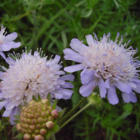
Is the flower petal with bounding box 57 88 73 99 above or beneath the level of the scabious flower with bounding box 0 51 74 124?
beneath

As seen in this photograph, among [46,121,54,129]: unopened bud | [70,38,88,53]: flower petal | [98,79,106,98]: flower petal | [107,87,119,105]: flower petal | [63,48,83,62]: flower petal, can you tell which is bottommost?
[46,121,54,129]: unopened bud

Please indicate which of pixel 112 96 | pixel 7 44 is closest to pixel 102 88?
pixel 112 96

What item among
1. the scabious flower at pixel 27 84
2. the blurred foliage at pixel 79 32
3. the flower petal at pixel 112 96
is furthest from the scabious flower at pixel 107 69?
the blurred foliage at pixel 79 32

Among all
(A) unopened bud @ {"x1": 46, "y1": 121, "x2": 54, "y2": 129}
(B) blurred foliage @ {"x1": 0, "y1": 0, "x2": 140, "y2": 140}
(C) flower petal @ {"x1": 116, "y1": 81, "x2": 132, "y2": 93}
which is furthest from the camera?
(B) blurred foliage @ {"x1": 0, "y1": 0, "x2": 140, "y2": 140}

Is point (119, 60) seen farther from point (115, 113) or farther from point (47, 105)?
point (115, 113)

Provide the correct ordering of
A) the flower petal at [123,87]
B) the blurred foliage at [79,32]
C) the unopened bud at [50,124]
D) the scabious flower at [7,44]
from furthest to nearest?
1. the blurred foliage at [79,32]
2. the scabious flower at [7,44]
3. the flower petal at [123,87]
4. the unopened bud at [50,124]

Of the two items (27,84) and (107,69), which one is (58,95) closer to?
(27,84)

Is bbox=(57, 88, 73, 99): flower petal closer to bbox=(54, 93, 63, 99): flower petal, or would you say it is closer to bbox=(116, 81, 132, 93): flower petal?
bbox=(54, 93, 63, 99): flower petal

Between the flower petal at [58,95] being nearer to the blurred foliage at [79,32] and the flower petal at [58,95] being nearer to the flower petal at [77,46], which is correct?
the flower petal at [77,46]

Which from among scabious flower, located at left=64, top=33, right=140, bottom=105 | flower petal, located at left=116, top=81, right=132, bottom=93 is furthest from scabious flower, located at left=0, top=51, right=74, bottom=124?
flower petal, located at left=116, top=81, right=132, bottom=93
